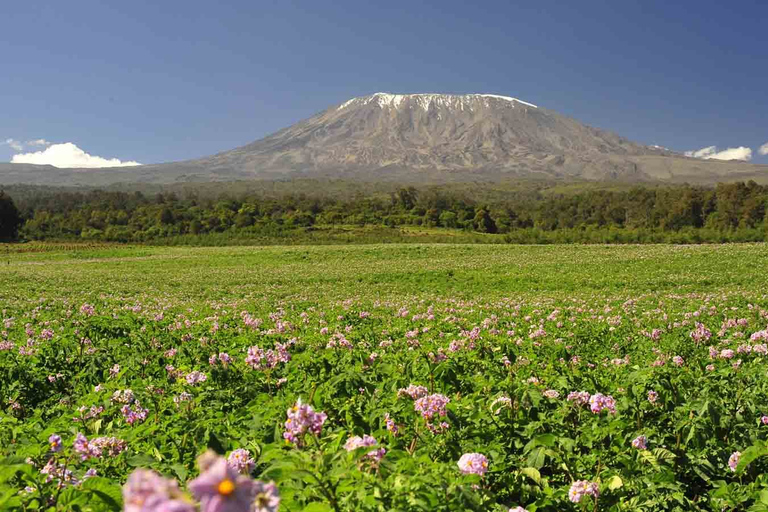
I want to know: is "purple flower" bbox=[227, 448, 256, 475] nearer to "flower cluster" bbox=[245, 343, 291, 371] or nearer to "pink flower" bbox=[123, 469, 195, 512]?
"pink flower" bbox=[123, 469, 195, 512]

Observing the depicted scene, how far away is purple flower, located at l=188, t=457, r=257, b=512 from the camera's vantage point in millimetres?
1160

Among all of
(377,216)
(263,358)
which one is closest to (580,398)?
(263,358)

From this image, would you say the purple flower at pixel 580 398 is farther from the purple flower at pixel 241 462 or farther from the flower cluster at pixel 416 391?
the purple flower at pixel 241 462

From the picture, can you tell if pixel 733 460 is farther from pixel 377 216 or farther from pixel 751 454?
pixel 377 216

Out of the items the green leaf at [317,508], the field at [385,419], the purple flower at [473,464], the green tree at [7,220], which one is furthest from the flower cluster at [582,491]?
the green tree at [7,220]

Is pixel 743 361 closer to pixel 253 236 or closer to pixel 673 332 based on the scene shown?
pixel 673 332

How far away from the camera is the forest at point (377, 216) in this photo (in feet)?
298

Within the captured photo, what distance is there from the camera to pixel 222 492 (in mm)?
1181

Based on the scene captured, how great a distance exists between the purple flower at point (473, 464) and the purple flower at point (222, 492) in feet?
5.54

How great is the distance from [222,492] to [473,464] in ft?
5.83

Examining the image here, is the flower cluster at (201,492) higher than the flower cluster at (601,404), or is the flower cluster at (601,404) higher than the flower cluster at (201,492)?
the flower cluster at (201,492)

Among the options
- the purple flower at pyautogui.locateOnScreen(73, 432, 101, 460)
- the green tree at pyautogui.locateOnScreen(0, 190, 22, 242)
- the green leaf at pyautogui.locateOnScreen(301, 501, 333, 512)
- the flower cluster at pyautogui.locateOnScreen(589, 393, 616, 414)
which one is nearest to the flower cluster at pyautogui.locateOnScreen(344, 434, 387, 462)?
the green leaf at pyautogui.locateOnScreen(301, 501, 333, 512)

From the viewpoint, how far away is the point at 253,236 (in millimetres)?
90375

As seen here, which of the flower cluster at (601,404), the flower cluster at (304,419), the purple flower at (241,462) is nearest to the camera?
the flower cluster at (304,419)
